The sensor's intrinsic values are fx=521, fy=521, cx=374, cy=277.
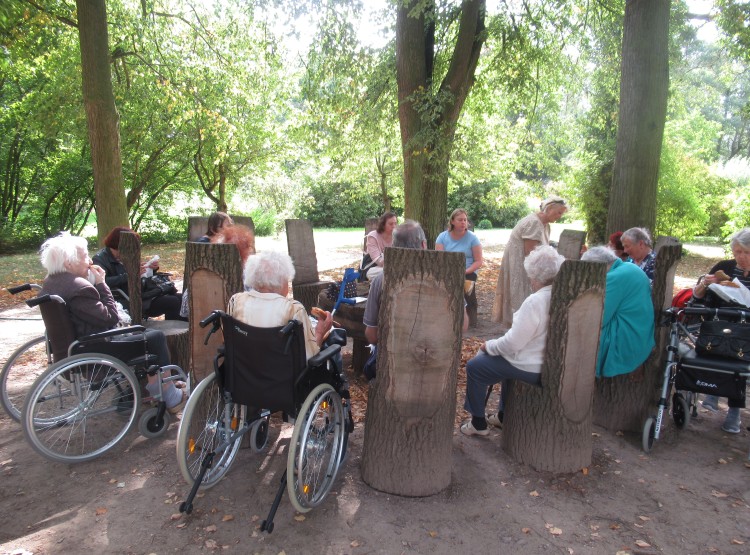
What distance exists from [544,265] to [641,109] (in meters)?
4.11

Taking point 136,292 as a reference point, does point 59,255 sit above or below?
above

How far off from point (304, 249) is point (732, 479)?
4.99 m

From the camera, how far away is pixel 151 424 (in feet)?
12.2

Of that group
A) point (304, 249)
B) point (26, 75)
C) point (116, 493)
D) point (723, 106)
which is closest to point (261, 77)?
point (26, 75)

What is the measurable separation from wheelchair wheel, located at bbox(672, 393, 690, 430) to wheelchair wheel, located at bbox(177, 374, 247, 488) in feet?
10.6

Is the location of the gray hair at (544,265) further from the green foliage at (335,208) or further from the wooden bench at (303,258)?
the green foliage at (335,208)

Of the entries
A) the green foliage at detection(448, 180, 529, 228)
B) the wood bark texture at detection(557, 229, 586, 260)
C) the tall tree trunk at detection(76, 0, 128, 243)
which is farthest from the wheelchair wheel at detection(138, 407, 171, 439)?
the green foliage at detection(448, 180, 529, 228)

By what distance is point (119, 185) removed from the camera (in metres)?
8.16

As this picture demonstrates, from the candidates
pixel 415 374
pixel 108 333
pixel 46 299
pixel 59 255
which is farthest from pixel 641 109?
pixel 46 299

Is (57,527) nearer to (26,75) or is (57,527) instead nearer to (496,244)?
(26,75)

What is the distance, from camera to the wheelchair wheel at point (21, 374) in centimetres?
376

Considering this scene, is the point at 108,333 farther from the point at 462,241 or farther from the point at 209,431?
the point at 462,241

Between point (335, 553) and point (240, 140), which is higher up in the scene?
point (240, 140)

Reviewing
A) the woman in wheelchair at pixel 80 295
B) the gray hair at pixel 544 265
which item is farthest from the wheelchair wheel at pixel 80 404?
the gray hair at pixel 544 265
